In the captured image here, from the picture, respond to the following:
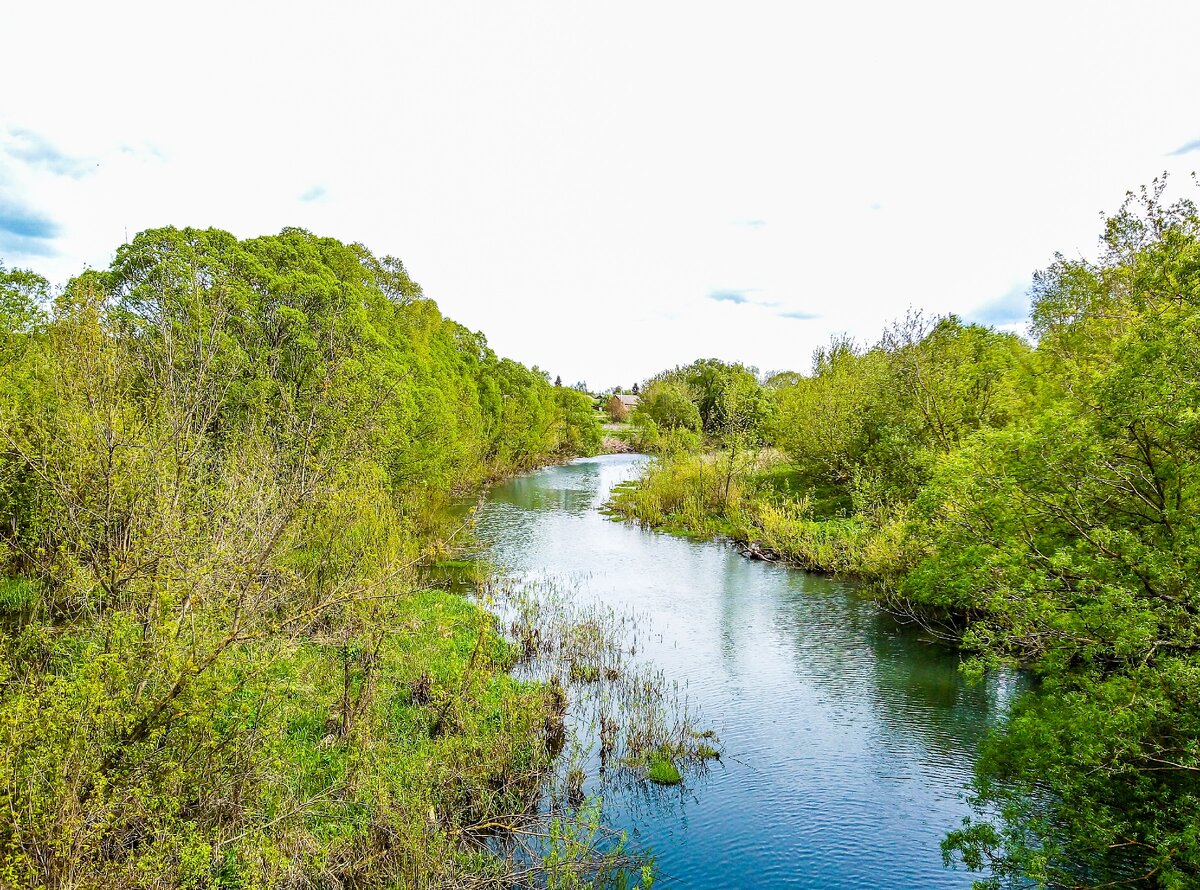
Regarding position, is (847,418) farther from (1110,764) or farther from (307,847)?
(307,847)

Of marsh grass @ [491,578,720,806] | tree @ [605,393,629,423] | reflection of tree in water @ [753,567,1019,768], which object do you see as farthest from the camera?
tree @ [605,393,629,423]

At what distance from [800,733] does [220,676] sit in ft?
35.4

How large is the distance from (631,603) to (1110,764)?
14.6 meters

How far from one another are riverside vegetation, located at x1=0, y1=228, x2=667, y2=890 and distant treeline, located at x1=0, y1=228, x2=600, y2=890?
0.13 feet

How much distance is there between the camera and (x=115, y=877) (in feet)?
16.4

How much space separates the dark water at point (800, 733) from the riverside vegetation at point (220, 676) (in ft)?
6.38

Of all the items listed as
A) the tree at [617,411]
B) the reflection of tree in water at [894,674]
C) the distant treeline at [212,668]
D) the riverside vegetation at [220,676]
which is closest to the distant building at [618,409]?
the tree at [617,411]

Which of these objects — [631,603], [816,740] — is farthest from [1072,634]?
[631,603]

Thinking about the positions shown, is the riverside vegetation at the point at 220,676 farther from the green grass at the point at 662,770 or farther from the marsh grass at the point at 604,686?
Answer: the green grass at the point at 662,770

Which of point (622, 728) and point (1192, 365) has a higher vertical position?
point (1192, 365)

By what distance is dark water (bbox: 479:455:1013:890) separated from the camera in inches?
355

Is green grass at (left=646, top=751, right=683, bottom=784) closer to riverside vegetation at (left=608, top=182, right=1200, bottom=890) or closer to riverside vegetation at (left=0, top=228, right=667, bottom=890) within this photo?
riverside vegetation at (left=0, top=228, right=667, bottom=890)

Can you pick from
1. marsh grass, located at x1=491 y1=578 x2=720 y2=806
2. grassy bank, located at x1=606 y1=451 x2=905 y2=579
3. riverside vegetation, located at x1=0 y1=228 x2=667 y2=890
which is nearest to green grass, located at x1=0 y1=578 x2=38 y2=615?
riverside vegetation, located at x1=0 y1=228 x2=667 y2=890

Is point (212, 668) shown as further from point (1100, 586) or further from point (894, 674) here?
point (894, 674)
